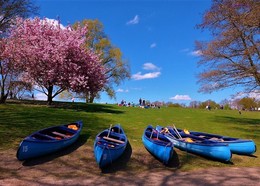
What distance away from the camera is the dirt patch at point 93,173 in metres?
9.15

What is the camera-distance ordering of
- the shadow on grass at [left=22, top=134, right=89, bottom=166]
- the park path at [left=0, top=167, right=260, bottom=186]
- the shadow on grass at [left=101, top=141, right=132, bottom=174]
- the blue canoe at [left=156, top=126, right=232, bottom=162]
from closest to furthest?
the park path at [left=0, top=167, right=260, bottom=186] < the shadow on grass at [left=101, top=141, right=132, bottom=174] < the shadow on grass at [left=22, top=134, right=89, bottom=166] < the blue canoe at [left=156, top=126, right=232, bottom=162]

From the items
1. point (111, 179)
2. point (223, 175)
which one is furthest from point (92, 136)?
point (223, 175)

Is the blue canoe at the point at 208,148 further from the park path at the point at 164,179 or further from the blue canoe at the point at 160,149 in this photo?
the blue canoe at the point at 160,149

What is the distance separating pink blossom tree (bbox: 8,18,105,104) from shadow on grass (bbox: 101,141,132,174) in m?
14.1

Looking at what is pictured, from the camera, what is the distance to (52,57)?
81.1 ft

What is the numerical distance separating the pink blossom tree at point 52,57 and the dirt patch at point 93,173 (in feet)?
47.5

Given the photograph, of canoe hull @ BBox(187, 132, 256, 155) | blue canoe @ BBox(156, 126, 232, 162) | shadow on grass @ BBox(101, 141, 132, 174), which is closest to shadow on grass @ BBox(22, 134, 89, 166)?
shadow on grass @ BBox(101, 141, 132, 174)

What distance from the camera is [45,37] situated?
26.4 meters

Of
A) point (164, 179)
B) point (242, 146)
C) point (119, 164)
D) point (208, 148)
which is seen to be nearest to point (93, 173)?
point (119, 164)

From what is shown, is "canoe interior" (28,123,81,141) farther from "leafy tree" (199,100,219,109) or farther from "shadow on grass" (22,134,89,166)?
"leafy tree" (199,100,219,109)

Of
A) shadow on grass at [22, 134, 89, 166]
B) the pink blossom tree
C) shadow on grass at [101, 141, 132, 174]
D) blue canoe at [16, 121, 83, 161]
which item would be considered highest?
the pink blossom tree

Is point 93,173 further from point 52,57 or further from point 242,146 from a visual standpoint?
point 52,57

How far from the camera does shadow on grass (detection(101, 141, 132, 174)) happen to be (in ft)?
34.1

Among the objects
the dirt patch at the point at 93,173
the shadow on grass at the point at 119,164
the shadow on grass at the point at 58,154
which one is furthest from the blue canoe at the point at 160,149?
the shadow on grass at the point at 58,154
